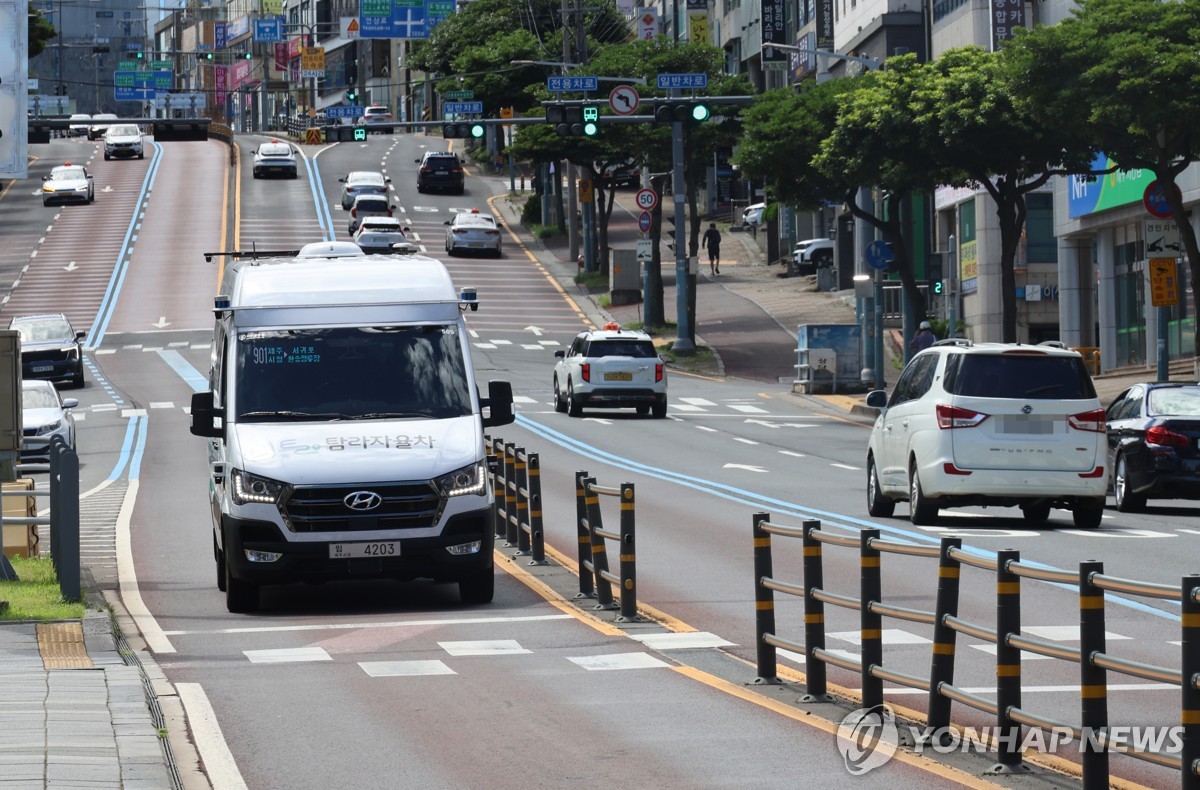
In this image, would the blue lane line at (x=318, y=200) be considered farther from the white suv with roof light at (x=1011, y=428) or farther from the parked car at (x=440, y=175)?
the white suv with roof light at (x=1011, y=428)

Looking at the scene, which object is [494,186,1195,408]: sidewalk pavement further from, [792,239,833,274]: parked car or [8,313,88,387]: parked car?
[8,313,88,387]: parked car

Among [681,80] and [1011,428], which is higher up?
[681,80]

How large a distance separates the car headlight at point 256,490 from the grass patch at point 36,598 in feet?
4.52

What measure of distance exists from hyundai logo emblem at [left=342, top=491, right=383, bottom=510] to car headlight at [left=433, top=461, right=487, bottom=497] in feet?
1.54

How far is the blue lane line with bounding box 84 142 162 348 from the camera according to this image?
60.5m

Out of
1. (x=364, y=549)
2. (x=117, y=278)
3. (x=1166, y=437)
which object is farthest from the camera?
(x=117, y=278)

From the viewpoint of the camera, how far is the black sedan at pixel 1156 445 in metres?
22.6

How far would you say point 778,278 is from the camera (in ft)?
250

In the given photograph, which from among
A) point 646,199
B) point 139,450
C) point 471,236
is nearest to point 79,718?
point 139,450

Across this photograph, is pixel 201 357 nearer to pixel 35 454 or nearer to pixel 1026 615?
pixel 35 454

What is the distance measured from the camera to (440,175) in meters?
97.3

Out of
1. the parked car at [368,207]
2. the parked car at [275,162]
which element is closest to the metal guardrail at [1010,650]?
the parked car at [368,207]

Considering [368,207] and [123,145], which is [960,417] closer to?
[368,207]

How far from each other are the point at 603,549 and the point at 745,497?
32.5ft
